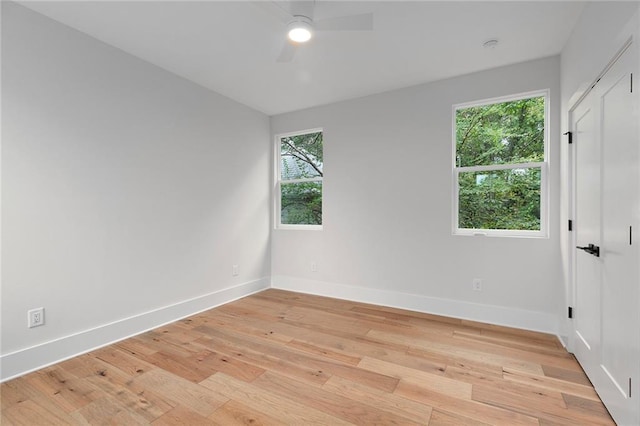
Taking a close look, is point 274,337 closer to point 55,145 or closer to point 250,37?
point 55,145

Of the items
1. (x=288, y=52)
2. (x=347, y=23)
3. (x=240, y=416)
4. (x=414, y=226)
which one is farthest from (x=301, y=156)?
(x=240, y=416)

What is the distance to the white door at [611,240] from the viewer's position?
4.81 feet

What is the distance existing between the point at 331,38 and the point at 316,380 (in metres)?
2.76

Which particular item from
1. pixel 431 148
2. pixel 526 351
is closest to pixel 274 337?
pixel 526 351

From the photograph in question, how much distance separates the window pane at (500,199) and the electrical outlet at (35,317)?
13.0ft

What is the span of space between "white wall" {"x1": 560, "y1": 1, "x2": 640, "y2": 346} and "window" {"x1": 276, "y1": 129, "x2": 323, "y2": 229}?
2777mm

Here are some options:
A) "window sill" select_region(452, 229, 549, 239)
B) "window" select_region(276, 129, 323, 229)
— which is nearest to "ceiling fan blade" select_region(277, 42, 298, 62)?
"window" select_region(276, 129, 323, 229)

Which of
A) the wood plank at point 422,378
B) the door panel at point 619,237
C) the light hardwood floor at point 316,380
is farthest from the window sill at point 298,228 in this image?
the door panel at point 619,237

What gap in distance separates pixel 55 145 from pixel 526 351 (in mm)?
4232

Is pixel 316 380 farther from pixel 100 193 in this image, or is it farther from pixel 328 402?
pixel 100 193

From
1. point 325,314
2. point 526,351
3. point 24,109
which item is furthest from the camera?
point 325,314

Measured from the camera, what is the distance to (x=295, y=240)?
4449mm

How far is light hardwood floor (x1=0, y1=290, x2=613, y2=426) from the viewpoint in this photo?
1720 mm

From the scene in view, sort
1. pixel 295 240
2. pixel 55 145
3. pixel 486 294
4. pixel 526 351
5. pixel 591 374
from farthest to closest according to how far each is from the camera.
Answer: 1. pixel 295 240
2. pixel 486 294
3. pixel 526 351
4. pixel 55 145
5. pixel 591 374
